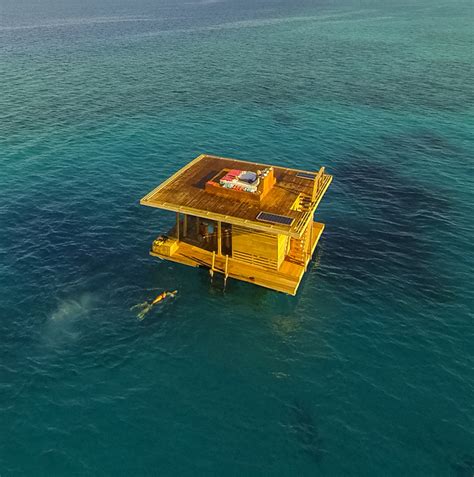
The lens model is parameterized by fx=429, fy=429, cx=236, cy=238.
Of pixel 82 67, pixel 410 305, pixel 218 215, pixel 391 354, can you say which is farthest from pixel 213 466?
pixel 82 67

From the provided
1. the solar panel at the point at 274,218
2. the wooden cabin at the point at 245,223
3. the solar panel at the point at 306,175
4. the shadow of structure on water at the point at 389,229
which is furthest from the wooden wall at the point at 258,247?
the solar panel at the point at 306,175

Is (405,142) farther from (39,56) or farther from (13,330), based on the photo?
(39,56)

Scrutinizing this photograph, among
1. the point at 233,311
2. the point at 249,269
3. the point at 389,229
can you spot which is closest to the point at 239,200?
the point at 249,269

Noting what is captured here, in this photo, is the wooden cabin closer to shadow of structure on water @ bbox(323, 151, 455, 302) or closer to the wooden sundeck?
the wooden sundeck

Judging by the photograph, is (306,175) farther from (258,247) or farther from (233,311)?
(233,311)

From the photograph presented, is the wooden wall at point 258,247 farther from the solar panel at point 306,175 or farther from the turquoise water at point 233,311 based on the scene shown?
the solar panel at point 306,175
